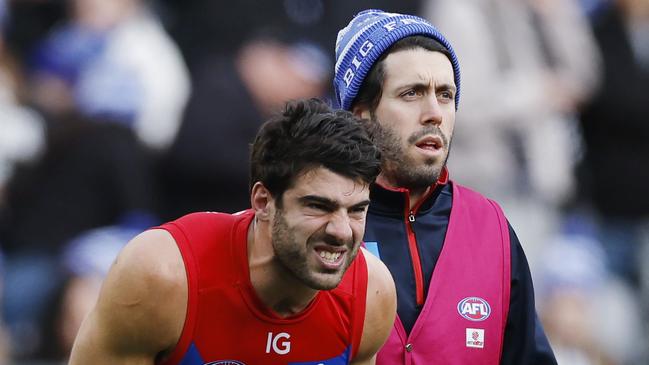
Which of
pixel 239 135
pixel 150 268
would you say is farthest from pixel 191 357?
pixel 239 135

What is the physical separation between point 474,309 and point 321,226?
0.82 meters

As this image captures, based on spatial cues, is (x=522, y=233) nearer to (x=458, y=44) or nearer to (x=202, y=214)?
(x=458, y=44)

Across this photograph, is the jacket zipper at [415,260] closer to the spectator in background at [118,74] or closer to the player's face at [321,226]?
the player's face at [321,226]

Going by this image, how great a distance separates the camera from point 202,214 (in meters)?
4.97

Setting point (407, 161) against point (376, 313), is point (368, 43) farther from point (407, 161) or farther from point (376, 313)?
point (376, 313)

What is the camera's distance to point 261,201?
483 centimetres

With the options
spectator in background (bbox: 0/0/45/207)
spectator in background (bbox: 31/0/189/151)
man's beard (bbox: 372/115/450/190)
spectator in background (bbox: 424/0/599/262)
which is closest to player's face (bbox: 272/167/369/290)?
man's beard (bbox: 372/115/450/190)

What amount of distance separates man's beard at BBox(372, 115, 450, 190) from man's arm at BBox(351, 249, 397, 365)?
14.6 inches

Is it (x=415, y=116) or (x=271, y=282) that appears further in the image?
(x=415, y=116)

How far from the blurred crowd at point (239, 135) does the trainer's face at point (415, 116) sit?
386 cm

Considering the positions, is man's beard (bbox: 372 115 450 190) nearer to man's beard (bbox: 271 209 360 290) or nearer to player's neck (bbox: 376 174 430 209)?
player's neck (bbox: 376 174 430 209)

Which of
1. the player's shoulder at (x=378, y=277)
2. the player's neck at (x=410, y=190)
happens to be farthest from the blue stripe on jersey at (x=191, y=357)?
the player's neck at (x=410, y=190)

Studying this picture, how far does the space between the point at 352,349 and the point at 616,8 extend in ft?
20.7

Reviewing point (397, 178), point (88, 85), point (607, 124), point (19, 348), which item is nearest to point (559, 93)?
point (607, 124)
